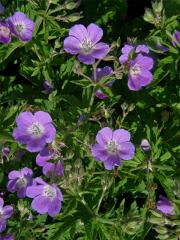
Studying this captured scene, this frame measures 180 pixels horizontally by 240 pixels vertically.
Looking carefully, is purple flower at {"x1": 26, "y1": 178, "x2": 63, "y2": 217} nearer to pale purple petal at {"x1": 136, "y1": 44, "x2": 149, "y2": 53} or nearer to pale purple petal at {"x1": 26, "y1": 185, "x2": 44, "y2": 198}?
pale purple petal at {"x1": 26, "y1": 185, "x2": 44, "y2": 198}

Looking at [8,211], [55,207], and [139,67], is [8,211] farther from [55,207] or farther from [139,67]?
[139,67]

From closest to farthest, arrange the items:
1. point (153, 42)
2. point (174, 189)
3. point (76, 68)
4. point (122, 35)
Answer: point (174, 189)
point (76, 68)
point (153, 42)
point (122, 35)

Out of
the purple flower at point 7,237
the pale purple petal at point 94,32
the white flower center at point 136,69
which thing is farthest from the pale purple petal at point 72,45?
the purple flower at point 7,237

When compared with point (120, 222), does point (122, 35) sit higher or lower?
higher

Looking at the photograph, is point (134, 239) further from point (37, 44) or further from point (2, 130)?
point (37, 44)

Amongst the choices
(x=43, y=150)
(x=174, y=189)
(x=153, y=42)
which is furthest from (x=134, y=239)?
(x=153, y=42)

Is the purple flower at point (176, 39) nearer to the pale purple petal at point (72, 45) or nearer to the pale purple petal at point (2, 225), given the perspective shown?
the pale purple petal at point (72, 45)

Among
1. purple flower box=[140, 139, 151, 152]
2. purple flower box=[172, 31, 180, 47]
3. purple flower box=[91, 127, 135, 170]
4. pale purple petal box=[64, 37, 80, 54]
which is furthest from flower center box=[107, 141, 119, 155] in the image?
purple flower box=[172, 31, 180, 47]
